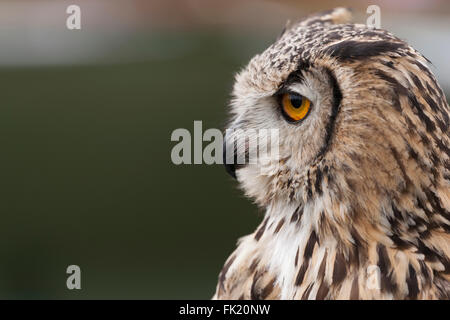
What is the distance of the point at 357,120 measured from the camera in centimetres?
145

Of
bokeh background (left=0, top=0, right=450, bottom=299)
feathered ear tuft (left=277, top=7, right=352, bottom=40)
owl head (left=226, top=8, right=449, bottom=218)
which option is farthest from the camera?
bokeh background (left=0, top=0, right=450, bottom=299)

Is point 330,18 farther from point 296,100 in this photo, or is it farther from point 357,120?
point 357,120

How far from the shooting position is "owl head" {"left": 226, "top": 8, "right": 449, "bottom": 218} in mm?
1451

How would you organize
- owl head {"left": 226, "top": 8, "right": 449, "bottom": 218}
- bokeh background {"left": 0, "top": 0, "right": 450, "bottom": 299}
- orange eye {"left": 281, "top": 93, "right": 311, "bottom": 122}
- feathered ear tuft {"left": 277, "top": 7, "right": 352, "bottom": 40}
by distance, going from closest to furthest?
1. owl head {"left": 226, "top": 8, "right": 449, "bottom": 218}
2. orange eye {"left": 281, "top": 93, "right": 311, "bottom": 122}
3. feathered ear tuft {"left": 277, "top": 7, "right": 352, "bottom": 40}
4. bokeh background {"left": 0, "top": 0, "right": 450, "bottom": 299}

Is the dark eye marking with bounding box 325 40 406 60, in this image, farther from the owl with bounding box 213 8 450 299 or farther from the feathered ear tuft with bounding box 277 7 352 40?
the feathered ear tuft with bounding box 277 7 352 40

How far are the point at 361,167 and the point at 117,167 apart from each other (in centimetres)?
325

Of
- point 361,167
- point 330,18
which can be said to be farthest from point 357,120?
point 330,18

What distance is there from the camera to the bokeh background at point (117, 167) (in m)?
4.49

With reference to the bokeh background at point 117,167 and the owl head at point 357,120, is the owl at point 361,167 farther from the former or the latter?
the bokeh background at point 117,167

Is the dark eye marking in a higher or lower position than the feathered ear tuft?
lower

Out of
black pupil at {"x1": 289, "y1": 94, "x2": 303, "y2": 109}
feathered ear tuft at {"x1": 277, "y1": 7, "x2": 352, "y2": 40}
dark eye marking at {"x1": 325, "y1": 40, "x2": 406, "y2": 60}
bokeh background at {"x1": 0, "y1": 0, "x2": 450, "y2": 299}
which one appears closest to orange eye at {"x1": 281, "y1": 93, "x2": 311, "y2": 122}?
black pupil at {"x1": 289, "y1": 94, "x2": 303, "y2": 109}

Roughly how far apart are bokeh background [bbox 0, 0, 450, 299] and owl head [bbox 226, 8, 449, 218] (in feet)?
8.68

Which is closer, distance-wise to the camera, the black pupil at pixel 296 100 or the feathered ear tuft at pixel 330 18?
the black pupil at pixel 296 100

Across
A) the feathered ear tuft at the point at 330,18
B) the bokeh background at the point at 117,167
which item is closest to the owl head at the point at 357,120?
the feathered ear tuft at the point at 330,18
